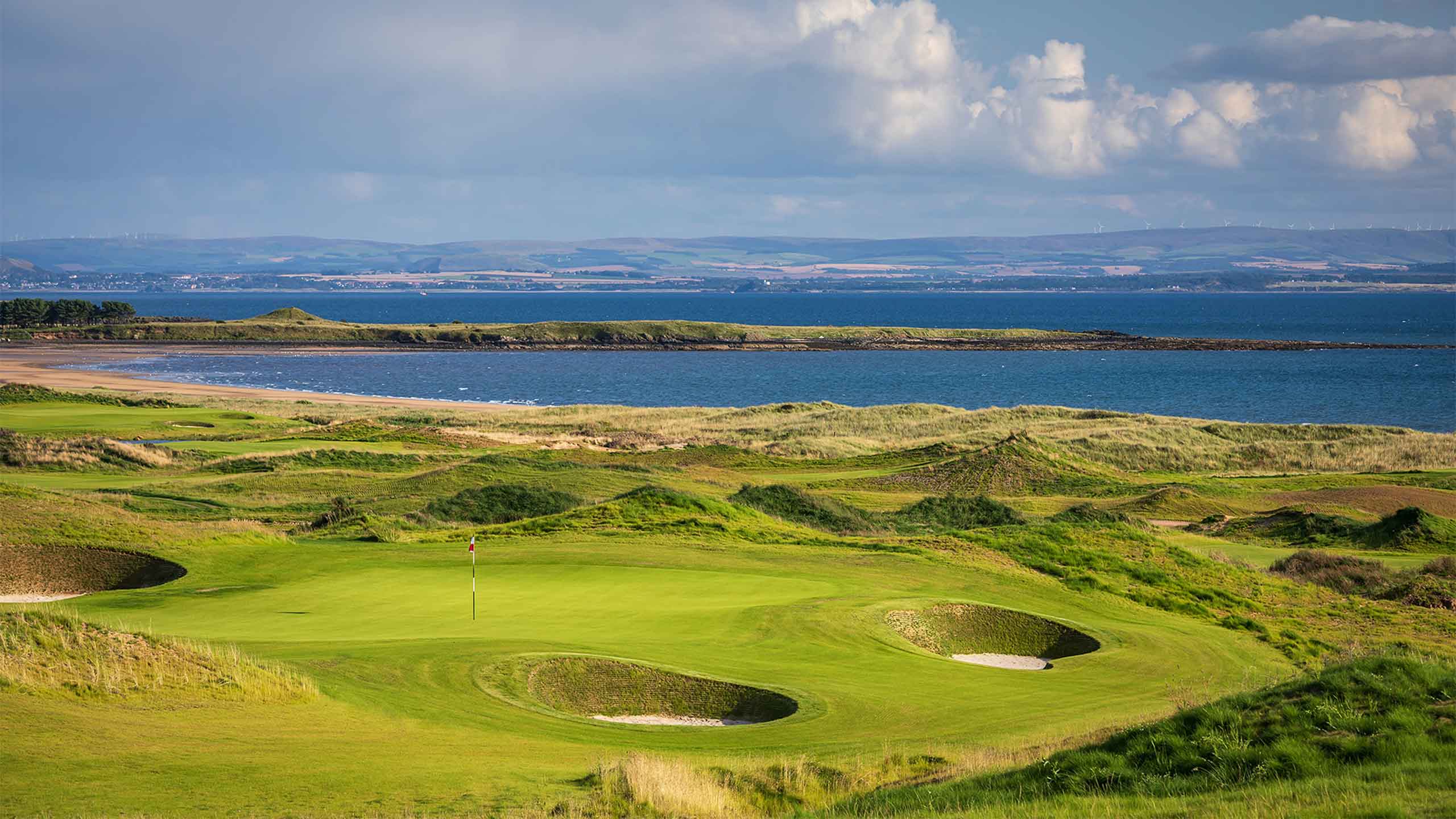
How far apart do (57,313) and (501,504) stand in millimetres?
136850

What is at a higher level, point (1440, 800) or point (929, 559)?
point (1440, 800)

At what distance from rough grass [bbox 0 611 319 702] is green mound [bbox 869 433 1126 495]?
30584 mm

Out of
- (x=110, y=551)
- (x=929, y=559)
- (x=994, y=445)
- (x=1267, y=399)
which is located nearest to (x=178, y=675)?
(x=110, y=551)

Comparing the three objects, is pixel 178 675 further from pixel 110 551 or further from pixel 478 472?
pixel 478 472

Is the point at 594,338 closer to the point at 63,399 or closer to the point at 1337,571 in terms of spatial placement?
the point at 63,399

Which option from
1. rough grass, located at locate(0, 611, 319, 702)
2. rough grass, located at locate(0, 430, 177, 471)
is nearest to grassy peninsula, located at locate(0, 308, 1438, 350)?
rough grass, located at locate(0, 430, 177, 471)

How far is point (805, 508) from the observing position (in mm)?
31234

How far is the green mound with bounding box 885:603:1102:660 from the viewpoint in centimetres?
1758

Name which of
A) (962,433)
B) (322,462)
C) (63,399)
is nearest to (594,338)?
(63,399)

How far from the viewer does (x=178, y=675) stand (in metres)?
12.1

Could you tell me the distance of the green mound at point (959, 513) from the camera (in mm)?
31641

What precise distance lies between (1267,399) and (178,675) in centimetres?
9645

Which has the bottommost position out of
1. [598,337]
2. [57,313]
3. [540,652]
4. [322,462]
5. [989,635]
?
[322,462]

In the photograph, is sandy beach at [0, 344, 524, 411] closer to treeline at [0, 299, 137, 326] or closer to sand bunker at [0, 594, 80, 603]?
treeline at [0, 299, 137, 326]
